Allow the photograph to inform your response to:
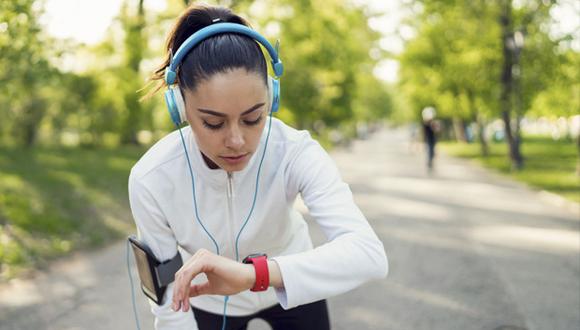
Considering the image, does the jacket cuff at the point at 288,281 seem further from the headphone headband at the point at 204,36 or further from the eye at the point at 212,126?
the headphone headband at the point at 204,36

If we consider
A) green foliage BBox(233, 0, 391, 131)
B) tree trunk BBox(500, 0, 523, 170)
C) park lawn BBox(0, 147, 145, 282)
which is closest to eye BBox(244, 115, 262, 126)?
park lawn BBox(0, 147, 145, 282)

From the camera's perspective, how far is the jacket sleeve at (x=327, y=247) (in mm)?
1616

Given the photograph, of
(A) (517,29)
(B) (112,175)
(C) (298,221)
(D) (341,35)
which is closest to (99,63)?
(B) (112,175)

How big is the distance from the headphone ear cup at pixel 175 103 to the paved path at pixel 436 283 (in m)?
3.15

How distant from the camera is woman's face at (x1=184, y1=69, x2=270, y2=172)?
1.68m

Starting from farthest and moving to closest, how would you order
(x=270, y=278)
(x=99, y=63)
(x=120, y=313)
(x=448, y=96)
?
(x=448, y=96), (x=99, y=63), (x=120, y=313), (x=270, y=278)

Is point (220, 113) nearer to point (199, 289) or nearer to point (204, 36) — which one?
point (204, 36)

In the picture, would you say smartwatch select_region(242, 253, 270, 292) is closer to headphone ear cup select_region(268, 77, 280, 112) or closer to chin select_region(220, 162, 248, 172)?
chin select_region(220, 162, 248, 172)

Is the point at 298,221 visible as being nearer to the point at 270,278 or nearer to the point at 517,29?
the point at 270,278

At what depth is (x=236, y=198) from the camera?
2027 millimetres

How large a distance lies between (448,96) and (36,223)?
28063 mm

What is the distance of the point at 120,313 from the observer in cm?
522

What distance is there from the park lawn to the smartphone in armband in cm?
519

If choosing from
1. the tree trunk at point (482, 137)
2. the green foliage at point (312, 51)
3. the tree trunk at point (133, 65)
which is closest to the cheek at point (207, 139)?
the tree trunk at point (133, 65)
